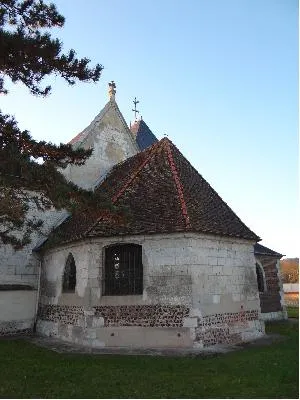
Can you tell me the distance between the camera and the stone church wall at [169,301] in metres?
10.1

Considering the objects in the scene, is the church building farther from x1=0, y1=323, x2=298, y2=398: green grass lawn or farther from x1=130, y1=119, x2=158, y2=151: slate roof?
x1=130, y1=119, x2=158, y2=151: slate roof

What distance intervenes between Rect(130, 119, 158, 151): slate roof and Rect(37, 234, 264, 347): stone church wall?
11.7 m

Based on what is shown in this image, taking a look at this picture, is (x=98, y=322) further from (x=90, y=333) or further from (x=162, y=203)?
(x=162, y=203)

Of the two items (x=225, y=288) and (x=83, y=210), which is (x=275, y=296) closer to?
(x=225, y=288)

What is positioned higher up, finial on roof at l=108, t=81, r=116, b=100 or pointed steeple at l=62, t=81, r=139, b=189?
finial on roof at l=108, t=81, r=116, b=100

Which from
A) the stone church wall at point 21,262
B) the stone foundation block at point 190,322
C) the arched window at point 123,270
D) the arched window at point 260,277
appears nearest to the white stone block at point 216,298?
the stone foundation block at point 190,322

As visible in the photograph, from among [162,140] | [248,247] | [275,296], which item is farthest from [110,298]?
[275,296]

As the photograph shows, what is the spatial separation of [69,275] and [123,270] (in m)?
2.56

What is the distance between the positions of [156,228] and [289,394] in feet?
18.8

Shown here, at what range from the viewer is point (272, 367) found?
7.75m

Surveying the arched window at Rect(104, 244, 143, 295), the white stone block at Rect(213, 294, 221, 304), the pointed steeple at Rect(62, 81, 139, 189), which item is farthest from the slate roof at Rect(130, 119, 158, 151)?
the white stone block at Rect(213, 294, 221, 304)

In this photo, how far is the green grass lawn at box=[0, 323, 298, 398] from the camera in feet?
20.4

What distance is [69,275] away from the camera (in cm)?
1264

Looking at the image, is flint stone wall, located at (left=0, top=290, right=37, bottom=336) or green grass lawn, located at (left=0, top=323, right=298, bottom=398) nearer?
green grass lawn, located at (left=0, top=323, right=298, bottom=398)
